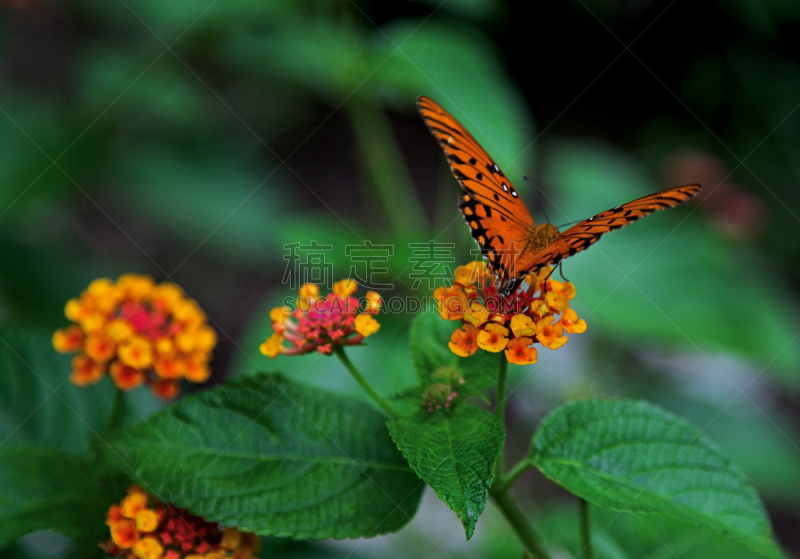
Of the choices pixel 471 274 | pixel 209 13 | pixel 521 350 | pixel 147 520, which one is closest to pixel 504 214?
pixel 471 274

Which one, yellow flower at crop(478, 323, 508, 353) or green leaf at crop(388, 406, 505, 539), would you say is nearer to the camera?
green leaf at crop(388, 406, 505, 539)

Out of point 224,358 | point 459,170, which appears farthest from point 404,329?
point 224,358

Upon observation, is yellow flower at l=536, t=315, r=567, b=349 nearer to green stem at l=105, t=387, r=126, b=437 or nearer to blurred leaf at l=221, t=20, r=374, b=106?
green stem at l=105, t=387, r=126, b=437

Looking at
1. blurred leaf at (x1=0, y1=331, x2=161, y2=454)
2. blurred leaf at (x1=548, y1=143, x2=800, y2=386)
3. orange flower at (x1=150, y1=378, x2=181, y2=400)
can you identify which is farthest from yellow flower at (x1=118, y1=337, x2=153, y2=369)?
blurred leaf at (x1=548, y1=143, x2=800, y2=386)

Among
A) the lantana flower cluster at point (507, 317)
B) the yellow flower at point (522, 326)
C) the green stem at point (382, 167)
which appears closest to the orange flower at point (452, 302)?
the lantana flower cluster at point (507, 317)

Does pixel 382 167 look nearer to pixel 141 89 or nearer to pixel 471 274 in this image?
pixel 141 89

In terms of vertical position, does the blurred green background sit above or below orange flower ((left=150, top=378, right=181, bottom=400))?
above

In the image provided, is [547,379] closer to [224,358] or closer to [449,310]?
[224,358]
